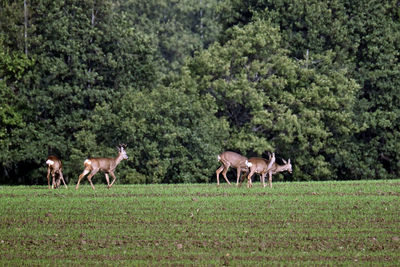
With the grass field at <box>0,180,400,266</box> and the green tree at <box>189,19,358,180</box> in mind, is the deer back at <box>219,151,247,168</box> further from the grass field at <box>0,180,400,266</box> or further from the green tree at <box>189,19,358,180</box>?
the green tree at <box>189,19,358,180</box>

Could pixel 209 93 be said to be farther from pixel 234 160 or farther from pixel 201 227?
pixel 201 227

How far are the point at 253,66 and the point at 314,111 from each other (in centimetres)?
422

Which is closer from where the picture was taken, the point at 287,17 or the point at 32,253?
the point at 32,253

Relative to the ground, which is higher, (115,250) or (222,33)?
(222,33)

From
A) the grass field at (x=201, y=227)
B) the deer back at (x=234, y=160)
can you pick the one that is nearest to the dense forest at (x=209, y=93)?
the deer back at (x=234, y=160)

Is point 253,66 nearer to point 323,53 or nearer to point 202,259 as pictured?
point 323,53

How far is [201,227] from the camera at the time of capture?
1922 centimetres

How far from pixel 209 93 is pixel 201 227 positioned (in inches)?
1129

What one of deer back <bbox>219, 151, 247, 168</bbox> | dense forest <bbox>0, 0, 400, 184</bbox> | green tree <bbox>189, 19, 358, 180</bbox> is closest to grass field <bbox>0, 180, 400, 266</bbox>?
deer back <bbox>219, 151, 247, 168</bbox>

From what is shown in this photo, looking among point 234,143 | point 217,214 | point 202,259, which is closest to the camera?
point 202,259

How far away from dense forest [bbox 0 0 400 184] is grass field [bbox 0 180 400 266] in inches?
678

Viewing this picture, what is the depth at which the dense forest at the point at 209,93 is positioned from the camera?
45062 millimetres

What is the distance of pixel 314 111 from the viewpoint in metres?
46.8

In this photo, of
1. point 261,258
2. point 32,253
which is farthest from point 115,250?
point 261,258
